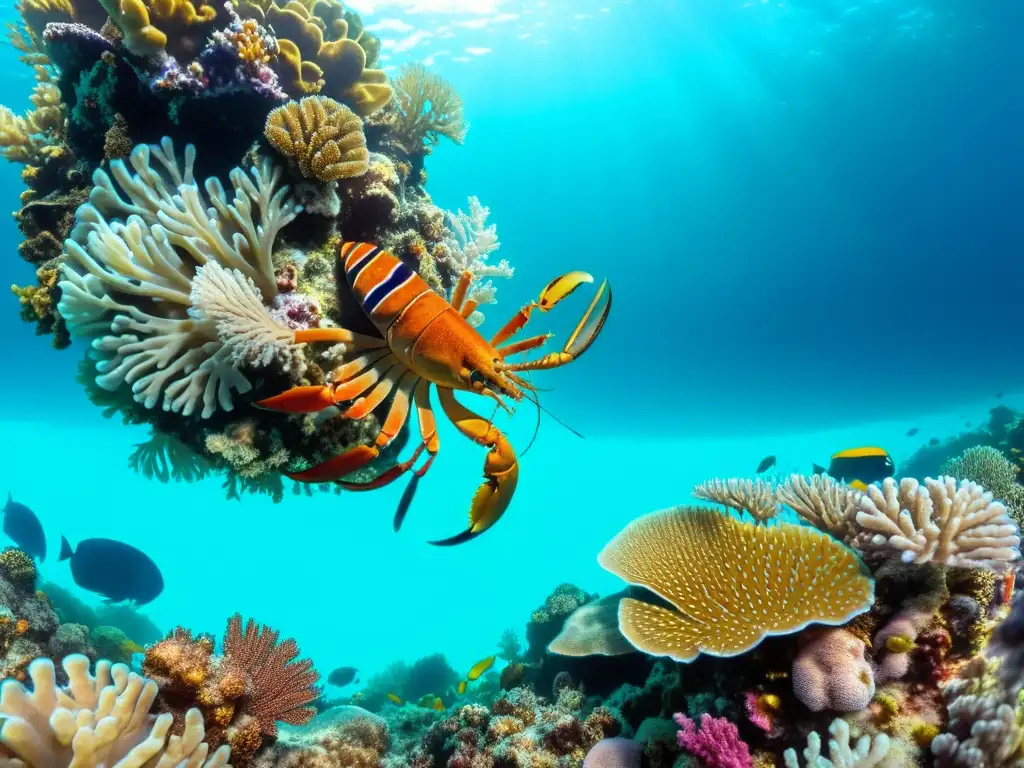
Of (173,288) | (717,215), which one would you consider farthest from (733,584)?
(717,215)

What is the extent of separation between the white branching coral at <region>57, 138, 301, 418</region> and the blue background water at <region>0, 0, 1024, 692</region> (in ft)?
54.6

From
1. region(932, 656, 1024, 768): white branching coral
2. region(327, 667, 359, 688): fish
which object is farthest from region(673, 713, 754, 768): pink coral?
region(327, 667, 359, 688): fish

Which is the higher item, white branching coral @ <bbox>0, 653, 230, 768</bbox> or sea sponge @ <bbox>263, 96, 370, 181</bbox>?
sea sponge @ <bbox>263, 96, 370, 181</bbox>

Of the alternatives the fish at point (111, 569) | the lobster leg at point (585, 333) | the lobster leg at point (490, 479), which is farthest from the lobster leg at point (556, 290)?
the fish at point (111, 569)

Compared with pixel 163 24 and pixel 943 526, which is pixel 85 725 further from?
pixel 163 24

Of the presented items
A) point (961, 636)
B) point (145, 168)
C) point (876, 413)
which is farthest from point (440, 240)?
point (876, 413)

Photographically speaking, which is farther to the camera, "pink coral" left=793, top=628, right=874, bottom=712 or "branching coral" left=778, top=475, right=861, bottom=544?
"branching coral" left=778, top=475, right=861, bottom=544

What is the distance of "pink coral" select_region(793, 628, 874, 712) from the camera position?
8.48ft

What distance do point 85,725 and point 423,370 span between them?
233 cm

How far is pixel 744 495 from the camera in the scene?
393 cm

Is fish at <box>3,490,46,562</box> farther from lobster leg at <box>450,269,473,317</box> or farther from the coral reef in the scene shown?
lobster leg at <box>450,269,473,317</box>

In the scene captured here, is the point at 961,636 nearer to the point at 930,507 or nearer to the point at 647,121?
the point at 930,507

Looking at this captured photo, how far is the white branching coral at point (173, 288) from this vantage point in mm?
3084

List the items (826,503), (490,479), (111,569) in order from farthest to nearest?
(111,569)
(826,503)
(490,479)
